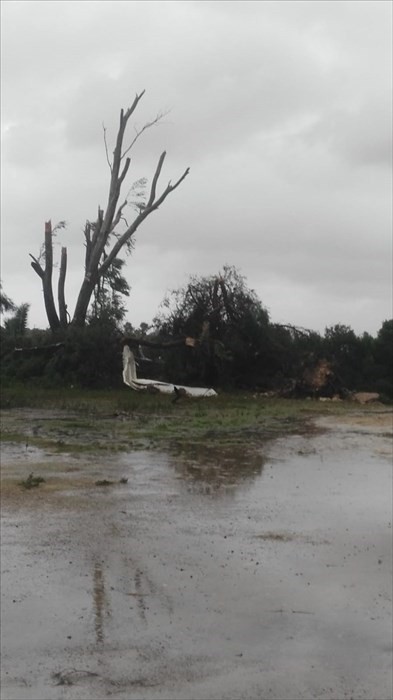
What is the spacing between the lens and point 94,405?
20719 mm

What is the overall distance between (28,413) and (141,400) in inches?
135

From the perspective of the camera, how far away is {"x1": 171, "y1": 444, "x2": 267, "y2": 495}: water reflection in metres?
10.0

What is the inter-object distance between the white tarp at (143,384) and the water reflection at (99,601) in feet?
54.4

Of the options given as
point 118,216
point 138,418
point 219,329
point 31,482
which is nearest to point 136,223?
point 118,216

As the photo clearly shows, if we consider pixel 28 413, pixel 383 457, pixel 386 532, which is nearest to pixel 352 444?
pixel 383 457

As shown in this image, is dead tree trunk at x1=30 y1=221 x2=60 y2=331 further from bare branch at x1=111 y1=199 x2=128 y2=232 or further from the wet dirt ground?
the wet dirt ground

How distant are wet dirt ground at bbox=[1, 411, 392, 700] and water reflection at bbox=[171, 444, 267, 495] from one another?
0.07 meters

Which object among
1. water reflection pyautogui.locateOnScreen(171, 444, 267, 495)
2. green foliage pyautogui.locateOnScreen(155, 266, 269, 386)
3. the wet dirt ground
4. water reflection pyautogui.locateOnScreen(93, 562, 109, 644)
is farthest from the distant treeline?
water reflection pyautogui.locateOnScreen(93, 562, 109, 644)

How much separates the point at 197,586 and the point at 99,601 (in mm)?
769

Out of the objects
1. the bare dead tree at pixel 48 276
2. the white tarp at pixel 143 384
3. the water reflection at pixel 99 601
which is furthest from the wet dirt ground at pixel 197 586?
the bare dead tree at pixel 48 276

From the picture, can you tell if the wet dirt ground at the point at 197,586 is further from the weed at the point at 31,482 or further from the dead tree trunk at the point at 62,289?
the dead tree trunk at the point at 62,289

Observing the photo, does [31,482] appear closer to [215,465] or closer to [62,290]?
[215,465]

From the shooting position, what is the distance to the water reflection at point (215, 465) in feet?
32.9

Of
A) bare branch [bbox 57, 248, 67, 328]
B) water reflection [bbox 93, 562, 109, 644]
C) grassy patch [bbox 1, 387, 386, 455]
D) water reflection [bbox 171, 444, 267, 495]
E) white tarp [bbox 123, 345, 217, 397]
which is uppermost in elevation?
bare branch [bbox 57, 248, 67, 328]
